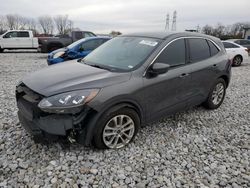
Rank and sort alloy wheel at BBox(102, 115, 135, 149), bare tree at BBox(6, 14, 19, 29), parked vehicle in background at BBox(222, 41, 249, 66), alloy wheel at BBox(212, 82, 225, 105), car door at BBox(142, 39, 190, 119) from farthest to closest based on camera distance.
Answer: bare tree at BBox(6, 14, 19, 29) < parked vehicle in background at BBox(222, 41, 249, 66) < alloy wheel at BBox(212, 82, 225, 105) < car door at BBox(142, 39, 190, 119) < alloy wheel at BBox(102, 115, 135, 149)

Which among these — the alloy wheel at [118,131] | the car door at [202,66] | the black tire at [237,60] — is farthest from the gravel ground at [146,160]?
the black tire at [237,60]

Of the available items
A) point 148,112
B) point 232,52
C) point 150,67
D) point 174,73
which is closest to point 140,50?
point 150,67

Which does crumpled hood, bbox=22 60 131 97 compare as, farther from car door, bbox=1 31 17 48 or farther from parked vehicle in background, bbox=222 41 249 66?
car door, bbox=1 31 17 48

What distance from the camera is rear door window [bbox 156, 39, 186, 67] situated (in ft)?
10.9

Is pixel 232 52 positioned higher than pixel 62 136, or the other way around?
pixel 232 52

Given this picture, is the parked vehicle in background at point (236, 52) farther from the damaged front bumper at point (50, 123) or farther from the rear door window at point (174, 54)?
the damaged front bumper at point (50, 123)

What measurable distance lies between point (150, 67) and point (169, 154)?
1.25 m

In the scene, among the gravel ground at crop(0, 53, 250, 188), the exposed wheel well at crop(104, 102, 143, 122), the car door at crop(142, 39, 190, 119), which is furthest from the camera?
the car door at crop(142, 39, 190, 119)

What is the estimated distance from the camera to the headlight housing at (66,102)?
2.51m

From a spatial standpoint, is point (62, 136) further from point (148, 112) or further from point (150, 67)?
point (150, 67)

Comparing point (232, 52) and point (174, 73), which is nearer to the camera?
point (174, 73)

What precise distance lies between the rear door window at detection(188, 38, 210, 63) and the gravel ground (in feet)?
3.92

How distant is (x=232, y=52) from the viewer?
11.2 metres

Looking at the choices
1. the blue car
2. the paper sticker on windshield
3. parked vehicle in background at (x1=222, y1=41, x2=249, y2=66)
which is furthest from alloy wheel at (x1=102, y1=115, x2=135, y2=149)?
parked vehicle in background at (x1=222, y1=41, x2=249, y2=66)
